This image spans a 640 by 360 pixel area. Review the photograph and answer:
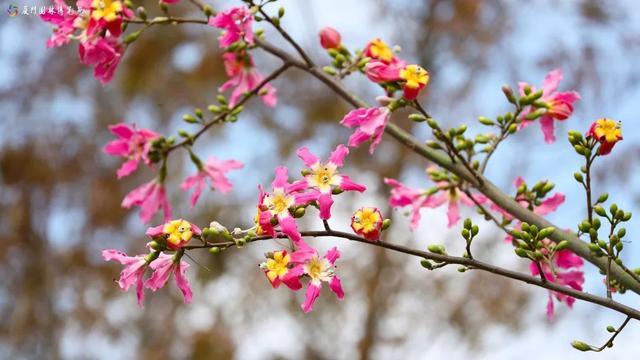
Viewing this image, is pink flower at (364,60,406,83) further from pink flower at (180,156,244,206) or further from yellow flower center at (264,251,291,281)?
pink flower at (180,156,244,206)

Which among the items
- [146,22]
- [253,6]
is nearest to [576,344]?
[253,6]

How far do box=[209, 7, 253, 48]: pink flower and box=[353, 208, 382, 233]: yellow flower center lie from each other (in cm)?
54

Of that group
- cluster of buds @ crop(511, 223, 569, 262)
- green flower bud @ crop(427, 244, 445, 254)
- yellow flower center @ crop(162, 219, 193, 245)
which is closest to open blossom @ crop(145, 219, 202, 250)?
yellow flower center @ crop(162, 219, 193, 245)

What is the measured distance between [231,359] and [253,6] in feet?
26.6

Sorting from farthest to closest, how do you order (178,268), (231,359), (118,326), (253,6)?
(118,326) < (231,359) < (253,6) < (178,268)

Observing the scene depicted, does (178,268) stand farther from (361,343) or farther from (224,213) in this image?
(224,213)

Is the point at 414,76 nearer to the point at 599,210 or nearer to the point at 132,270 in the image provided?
the point at 599,210

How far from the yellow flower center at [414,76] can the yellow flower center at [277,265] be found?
0.36 metres

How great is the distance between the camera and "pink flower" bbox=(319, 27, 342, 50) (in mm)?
1664

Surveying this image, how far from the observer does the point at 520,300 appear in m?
8.81

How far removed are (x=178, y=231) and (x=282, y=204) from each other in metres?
0.16

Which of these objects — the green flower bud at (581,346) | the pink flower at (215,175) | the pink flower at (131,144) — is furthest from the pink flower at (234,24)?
the green flower bud at (581,346)

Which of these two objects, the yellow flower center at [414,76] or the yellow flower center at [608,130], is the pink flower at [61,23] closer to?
the yellow flower center at [414,76]

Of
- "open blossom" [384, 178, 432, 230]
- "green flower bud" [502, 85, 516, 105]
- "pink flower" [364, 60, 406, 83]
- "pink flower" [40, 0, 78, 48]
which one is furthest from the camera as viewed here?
"open blossom" [384, 178, 432, 230]
